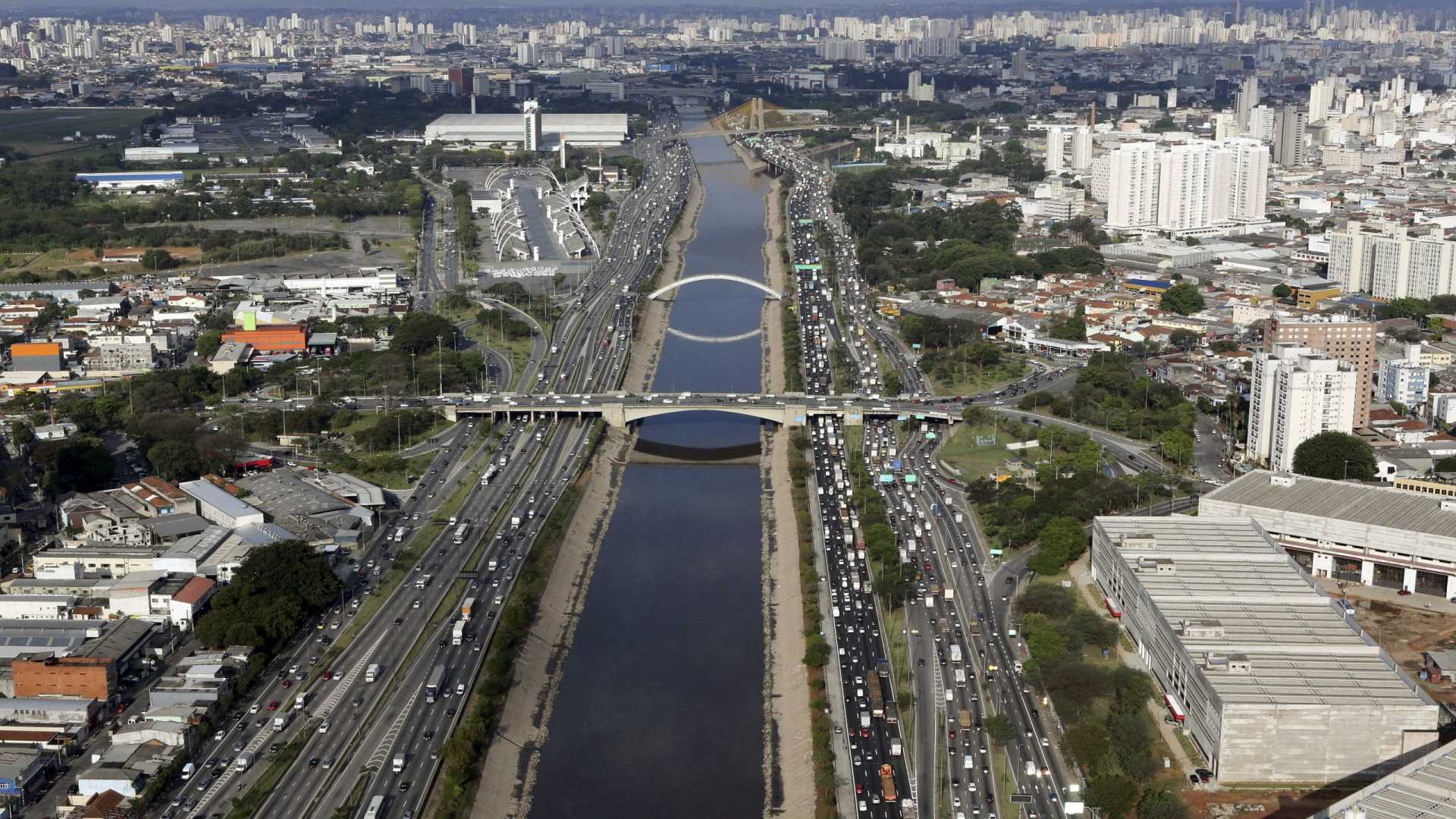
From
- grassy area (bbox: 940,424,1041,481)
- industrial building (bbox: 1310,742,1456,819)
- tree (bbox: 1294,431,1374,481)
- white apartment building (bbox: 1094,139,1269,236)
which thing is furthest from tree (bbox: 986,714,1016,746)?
white apartment building (bbox: 1094,139,1269,236)

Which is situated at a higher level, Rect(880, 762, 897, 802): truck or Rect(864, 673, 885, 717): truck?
Rect(864, 673, 885, 717): truck

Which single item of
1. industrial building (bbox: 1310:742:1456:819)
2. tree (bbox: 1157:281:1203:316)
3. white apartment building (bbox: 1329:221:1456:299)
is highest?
white apartment building (bbox: 1329:221:1456:299)

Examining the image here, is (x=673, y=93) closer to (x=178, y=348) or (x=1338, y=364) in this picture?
(x=178, y=348)

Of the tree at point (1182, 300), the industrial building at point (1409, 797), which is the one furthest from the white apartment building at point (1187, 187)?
the industrial building at point (1409, 797)

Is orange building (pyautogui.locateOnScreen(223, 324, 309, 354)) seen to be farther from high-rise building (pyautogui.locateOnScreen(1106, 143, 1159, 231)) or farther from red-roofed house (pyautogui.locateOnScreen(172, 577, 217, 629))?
high-rise building (pyautogui.locateOnScreen(1106, 143, 1159, 231))

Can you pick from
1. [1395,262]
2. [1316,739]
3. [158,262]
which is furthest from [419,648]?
[1395,262]

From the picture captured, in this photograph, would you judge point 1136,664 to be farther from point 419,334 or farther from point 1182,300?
point 1182,300

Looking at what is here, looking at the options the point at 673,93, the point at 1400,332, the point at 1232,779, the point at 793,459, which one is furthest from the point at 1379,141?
the point at 1232,779
